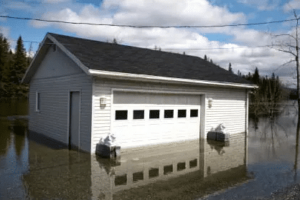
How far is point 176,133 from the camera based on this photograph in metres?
10.5

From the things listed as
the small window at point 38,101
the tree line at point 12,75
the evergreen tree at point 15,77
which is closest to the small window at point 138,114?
the small window at point 38,101

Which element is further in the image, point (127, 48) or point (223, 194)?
point (127, 48)

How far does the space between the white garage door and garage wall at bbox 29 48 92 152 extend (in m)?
1.02

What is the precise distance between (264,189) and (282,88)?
28.3 metres

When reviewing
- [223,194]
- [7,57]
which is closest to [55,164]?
[223,194]

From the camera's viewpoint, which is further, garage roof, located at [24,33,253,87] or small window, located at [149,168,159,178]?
garage roof, located at [24,33,253,87]

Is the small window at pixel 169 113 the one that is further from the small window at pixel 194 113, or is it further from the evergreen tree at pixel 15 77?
the evergreen tree at pixel 15 77

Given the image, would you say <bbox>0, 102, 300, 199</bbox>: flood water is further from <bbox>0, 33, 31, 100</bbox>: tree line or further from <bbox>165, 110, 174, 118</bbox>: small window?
<bbox>0, 33, 31, 100</bbox>: tree line

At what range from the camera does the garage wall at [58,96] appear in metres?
8.41

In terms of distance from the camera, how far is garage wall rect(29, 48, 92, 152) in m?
8.41

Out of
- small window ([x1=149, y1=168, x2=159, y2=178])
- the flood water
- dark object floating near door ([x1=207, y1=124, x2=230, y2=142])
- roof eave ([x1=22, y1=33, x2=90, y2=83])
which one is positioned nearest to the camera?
the flood water

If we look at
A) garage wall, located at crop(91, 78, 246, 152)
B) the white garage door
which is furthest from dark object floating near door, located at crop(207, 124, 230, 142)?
the white garage door

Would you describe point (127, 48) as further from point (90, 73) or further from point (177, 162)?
point (177, 162)

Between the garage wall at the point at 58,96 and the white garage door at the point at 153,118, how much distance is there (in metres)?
1.02
